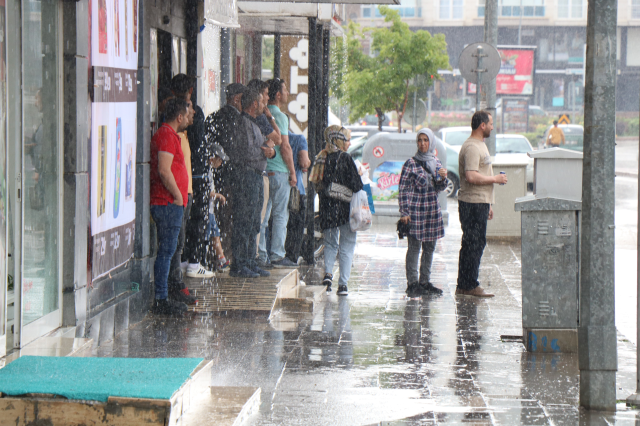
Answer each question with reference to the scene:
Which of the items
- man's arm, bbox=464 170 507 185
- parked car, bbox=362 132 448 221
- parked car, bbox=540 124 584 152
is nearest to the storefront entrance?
man's arm, bbox=464 170 507 185

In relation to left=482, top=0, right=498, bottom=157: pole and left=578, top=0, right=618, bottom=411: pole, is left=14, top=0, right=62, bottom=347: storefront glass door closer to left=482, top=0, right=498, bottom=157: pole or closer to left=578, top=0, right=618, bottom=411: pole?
left=578, top=0, right=618, bottom=411: pole

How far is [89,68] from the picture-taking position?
258 inches

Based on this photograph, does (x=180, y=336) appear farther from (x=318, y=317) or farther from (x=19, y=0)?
(x=19, y=0)

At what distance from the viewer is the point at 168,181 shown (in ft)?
24.2

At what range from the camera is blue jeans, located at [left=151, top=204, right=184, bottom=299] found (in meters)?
7.52

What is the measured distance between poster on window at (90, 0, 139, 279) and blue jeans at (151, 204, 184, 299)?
9.0 inches

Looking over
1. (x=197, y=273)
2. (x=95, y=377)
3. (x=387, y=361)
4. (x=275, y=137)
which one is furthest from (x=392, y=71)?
(x=95, y=377)

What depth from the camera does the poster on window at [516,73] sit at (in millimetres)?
54406

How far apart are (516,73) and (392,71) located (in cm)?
3086

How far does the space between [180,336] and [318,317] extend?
1.49 meters

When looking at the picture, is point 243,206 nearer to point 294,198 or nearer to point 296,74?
point 294,198

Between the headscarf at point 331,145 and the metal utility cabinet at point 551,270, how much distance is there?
8.75ft

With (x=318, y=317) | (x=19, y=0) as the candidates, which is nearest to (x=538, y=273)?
(x=318, y=317)

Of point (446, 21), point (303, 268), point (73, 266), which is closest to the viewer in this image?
point (73, 266)
